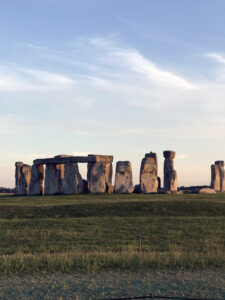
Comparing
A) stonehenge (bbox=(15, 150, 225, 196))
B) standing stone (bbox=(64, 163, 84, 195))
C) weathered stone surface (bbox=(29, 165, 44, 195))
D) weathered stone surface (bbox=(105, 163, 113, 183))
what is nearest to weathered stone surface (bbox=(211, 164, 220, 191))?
stonehenge (bbox=(15, 150, 225, 196))

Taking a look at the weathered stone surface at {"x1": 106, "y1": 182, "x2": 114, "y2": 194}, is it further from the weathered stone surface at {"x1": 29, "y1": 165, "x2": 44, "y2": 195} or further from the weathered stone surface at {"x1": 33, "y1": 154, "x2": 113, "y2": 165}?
the weathered stone surface at {"x1": 29, "y1": 165, "x2": 44, "y2": 195}

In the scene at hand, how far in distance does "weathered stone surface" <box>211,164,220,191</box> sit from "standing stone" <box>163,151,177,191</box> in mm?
5356

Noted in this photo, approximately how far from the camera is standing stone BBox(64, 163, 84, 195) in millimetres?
29172

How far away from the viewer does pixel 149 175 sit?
2969 centimetres

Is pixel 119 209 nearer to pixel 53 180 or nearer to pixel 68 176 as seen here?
pixel 68 176

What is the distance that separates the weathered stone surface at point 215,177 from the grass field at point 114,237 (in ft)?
48.5

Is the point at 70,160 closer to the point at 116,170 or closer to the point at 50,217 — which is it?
the point at 116,170

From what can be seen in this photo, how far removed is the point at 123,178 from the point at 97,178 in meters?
1.86

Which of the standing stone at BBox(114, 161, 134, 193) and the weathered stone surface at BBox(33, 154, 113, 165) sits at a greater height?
the weathered stone surface at BBox(33, 154, 113, 165)

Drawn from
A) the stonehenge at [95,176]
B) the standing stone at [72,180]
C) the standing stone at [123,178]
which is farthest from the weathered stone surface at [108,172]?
the standing stone at [72,180]

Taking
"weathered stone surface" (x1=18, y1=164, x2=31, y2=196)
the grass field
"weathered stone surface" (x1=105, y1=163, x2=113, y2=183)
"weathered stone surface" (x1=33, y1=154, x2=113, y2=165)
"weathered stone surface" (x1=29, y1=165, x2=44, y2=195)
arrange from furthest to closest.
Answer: "weathered stone surface" (x1=18, y1=164, x2=31, y2=196) → "weathered stone surface" (x1=29, y1=165, x2=44, y2=195) → "weathered stone surface" (x1=105, y1=163, x2=113, y2=183) → "weathered stone surface" (x1=33, y1=154, x2=113, y2=165) → the grass field

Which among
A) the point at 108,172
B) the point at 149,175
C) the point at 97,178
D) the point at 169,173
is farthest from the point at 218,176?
the point at 97,178

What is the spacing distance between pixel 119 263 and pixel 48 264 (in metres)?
1.38

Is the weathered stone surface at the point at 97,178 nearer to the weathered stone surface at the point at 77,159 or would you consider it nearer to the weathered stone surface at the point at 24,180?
the weathered stone surface at the point at 77,159
